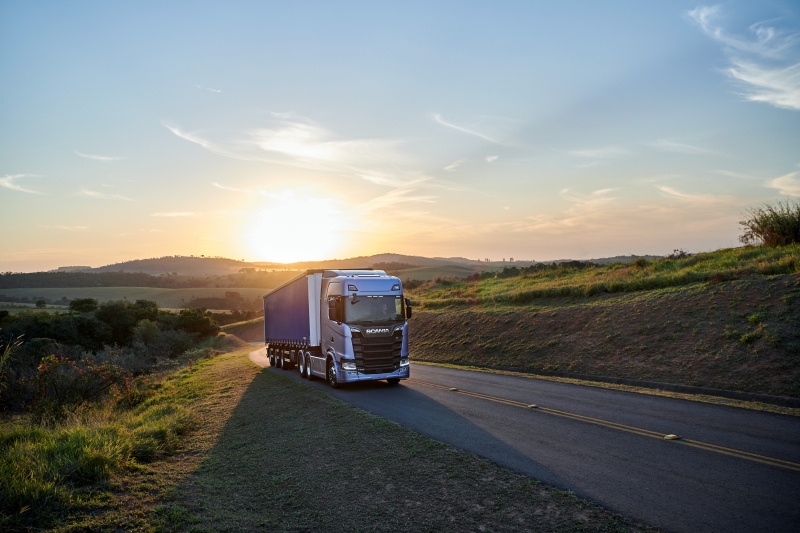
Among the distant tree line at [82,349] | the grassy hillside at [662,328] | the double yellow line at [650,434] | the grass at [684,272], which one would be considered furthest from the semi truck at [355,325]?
the grass at [684,272]

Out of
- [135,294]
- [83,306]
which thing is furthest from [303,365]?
[135,294]

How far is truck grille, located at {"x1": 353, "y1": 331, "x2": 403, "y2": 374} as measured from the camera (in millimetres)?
17234

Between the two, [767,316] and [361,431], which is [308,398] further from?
[767,316]

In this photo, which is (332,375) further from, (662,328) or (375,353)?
(662,328)

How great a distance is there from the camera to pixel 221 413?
1447 centimetres

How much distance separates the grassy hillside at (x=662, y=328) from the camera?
50.9 ft

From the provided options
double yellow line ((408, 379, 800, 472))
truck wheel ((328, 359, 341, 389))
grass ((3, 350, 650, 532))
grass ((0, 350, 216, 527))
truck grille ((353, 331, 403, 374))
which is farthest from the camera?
truck wheel ((328, 359, 341, 389))

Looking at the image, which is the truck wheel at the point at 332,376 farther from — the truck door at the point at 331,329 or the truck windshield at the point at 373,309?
the truck windshield at the point at 373,309

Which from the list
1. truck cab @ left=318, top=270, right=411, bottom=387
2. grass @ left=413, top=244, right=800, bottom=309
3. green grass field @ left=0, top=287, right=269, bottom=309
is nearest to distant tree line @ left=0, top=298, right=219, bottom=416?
truck cab @ left=318, top=270, right=411, bottom=387

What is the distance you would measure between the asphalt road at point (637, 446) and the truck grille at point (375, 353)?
1.73 metres

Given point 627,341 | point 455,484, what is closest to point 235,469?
point 455,484

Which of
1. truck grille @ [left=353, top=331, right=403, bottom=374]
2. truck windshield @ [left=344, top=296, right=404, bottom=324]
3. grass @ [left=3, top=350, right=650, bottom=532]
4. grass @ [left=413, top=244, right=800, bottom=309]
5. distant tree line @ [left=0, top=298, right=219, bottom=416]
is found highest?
grass @ [left=413, top=244, right=800, bottom=309]

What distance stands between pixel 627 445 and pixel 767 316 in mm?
11188

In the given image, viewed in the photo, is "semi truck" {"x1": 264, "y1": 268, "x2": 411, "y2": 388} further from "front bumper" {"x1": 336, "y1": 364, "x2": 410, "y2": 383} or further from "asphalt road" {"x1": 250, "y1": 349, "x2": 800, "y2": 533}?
"asphalt road" {"x1": 250, "y1": 349, "x2": 800, "y2": 533}
